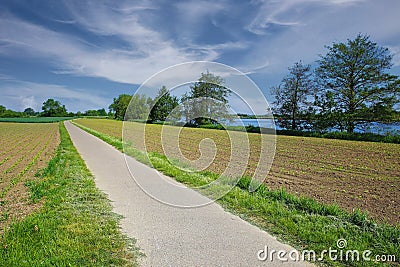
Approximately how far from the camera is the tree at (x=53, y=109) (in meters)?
137

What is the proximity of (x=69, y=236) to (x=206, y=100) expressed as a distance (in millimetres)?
4474

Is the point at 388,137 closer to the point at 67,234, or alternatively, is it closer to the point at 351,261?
the point at 351,261

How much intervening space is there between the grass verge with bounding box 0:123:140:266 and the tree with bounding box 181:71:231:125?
2.93 meters

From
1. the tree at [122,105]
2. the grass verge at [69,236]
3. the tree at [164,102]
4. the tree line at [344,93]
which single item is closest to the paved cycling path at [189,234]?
→ the grass verge at [69,236]

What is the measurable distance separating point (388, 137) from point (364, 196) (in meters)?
20.8

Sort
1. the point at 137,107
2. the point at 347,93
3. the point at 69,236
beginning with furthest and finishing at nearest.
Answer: the point at 347,93 < the point at 137,107 < the point at 69,236

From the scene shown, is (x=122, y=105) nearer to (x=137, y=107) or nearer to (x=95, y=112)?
(x=137, y=107)

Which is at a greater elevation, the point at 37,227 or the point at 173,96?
the point at 173,96

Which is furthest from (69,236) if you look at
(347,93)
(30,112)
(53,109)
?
(30,112)

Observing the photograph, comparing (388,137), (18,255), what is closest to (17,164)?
(18,255)

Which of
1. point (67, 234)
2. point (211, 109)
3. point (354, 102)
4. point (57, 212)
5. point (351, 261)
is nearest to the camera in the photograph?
point (351, 261)

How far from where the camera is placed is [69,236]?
3.78m

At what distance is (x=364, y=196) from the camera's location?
238 inches

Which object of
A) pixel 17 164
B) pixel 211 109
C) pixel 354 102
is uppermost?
pixel 354 102
